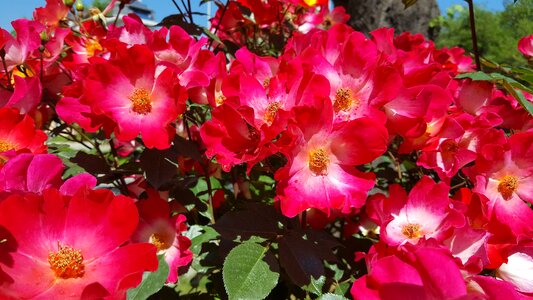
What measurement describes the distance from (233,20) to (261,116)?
0.99 metres

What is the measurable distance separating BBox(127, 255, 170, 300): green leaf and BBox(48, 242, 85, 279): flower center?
141 mm

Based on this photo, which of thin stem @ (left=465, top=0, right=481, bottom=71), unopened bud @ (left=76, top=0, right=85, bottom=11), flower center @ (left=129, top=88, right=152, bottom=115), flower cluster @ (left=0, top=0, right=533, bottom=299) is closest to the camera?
flower cluster @ (left=0, top=0, right=533, bottom=299)

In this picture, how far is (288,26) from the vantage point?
6.73ft

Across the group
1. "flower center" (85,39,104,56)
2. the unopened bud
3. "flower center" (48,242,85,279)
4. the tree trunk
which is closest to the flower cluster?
"flower center" (48,242,85,279)

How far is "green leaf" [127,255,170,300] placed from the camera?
2.61 ft

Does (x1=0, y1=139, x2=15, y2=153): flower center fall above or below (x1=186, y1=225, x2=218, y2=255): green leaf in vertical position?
above

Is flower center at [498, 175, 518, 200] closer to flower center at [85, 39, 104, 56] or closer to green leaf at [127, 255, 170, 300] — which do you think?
green leaf at [127, 255, 170, 300]

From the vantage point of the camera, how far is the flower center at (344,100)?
2.72 feet

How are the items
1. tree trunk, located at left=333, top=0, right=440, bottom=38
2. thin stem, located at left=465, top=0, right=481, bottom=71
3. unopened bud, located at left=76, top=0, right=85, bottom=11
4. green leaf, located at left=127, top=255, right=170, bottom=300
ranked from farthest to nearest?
→ tree trunk, located at left=333, top=0, right=440, bottom=38 < unopened bud, located at left=76, top=0, right=85, bottom=11 < thin stem, located at left=465, top=0, right=481, bottom=71 < green leaf, located at left=127, top=255, right=170, bottom=300

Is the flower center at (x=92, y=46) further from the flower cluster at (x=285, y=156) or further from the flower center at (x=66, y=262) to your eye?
the flower center at (x=66, y=262)

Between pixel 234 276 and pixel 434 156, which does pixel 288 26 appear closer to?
pixel 434 156

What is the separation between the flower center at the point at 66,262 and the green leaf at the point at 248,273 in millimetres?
232

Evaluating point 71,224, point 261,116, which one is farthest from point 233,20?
point 71,224

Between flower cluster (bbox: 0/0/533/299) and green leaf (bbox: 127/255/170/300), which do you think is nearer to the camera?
flower cluster (bbox: 0/0/533/299)
